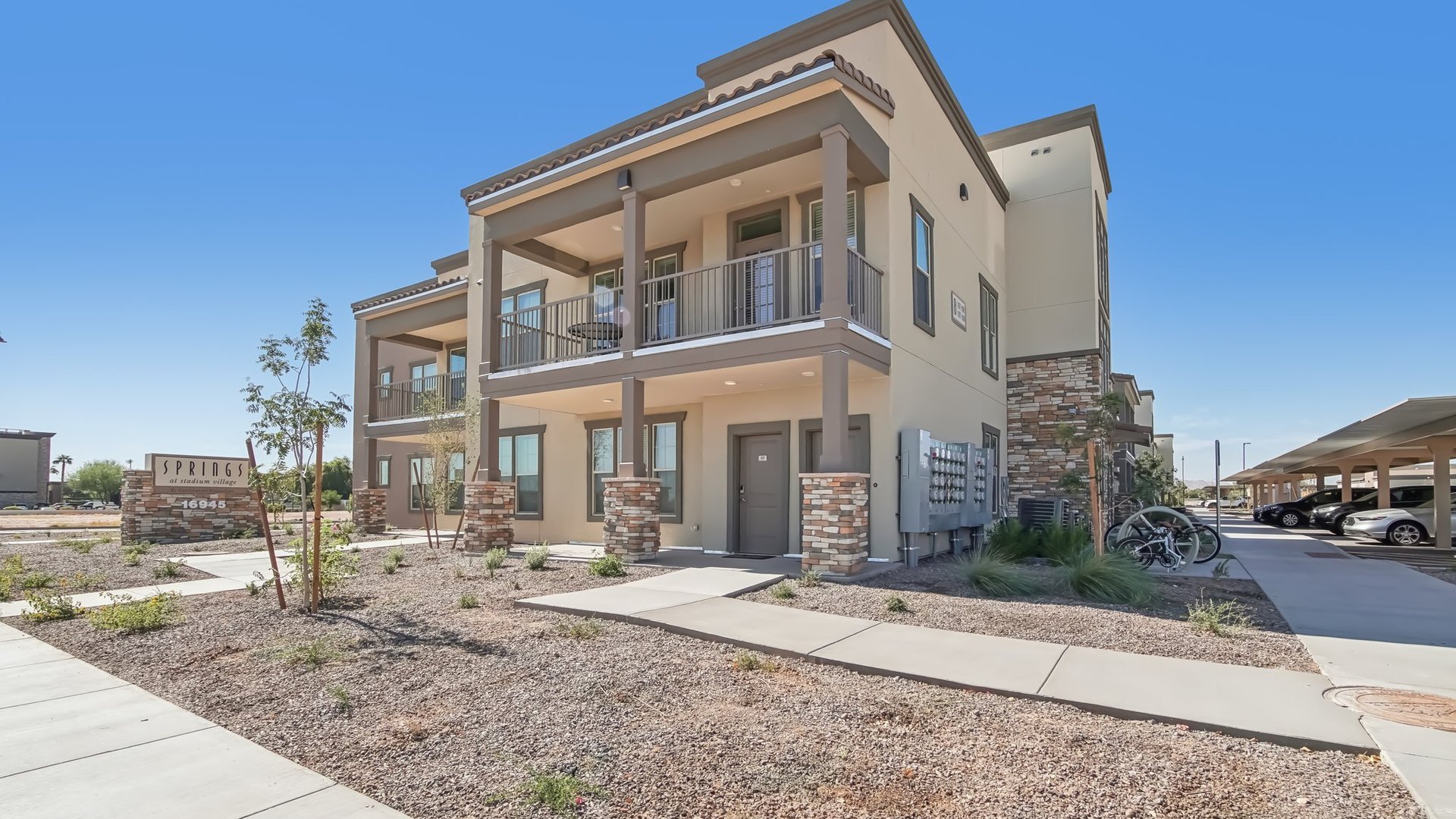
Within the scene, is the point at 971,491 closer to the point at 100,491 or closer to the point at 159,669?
the point at 159,669

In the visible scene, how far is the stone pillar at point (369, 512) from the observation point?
789 inches

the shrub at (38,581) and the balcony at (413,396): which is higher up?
the balcony at (413,396)

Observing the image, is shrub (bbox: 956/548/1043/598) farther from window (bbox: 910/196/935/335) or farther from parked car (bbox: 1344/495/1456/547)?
parked car (bbox: 1344/495/1456/547)

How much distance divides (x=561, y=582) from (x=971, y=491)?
763cm

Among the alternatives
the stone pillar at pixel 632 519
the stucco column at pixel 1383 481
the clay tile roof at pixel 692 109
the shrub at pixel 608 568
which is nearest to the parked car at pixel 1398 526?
the stucco column at pixel 1383 481

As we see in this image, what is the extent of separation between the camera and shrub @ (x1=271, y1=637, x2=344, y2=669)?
577 cm

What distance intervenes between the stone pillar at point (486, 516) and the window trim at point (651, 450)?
1.96 metres

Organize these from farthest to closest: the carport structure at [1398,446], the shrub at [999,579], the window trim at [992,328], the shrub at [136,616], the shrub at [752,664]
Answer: the window trim at [992,328]
the carport structure at [1398,446]
the shrub at [999,579]
the shrub at [136,616]
the shrub at [752,664]

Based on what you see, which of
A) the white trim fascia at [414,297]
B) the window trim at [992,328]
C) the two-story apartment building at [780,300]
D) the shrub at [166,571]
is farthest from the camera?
the white trim fascia at [414,297]

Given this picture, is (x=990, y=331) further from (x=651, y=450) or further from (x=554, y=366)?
(x=554, y=366)

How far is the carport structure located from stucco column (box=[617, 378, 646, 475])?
515 inches

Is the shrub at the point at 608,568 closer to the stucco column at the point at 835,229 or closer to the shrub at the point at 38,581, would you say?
the stucco column at the point at 835,229

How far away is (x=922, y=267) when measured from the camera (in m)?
13.1

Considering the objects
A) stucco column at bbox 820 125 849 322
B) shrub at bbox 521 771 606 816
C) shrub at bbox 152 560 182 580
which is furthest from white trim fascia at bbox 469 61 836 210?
shrub at bbox 521 771 606 816
